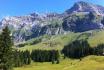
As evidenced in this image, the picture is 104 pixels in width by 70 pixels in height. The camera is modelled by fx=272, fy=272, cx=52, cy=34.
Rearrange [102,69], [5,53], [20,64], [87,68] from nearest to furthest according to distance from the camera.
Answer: [5,53] → [102,69] → [87,68] → [20,64]

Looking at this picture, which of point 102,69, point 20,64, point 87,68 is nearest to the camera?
point 102,69

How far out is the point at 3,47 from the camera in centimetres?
4322

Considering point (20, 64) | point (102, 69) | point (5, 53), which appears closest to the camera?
point (5, 53)

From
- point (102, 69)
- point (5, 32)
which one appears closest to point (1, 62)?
point (5, 32)

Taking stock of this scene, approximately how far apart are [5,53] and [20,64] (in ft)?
453

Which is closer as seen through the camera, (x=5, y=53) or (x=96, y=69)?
(x=5, y=53)

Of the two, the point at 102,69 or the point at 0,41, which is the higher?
the point at 0,41

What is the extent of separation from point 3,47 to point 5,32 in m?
2.64

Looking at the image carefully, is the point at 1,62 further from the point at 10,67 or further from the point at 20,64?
the point at 20,64

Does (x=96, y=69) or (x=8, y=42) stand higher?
(x=8, y=42)

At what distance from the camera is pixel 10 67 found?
43.8 metres

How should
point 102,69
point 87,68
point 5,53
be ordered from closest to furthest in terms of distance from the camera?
point 5,53
point 102,69
point 87,68

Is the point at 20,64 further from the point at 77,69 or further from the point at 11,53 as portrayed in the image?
the point at 11,53

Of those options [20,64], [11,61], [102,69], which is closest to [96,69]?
[102,69]
